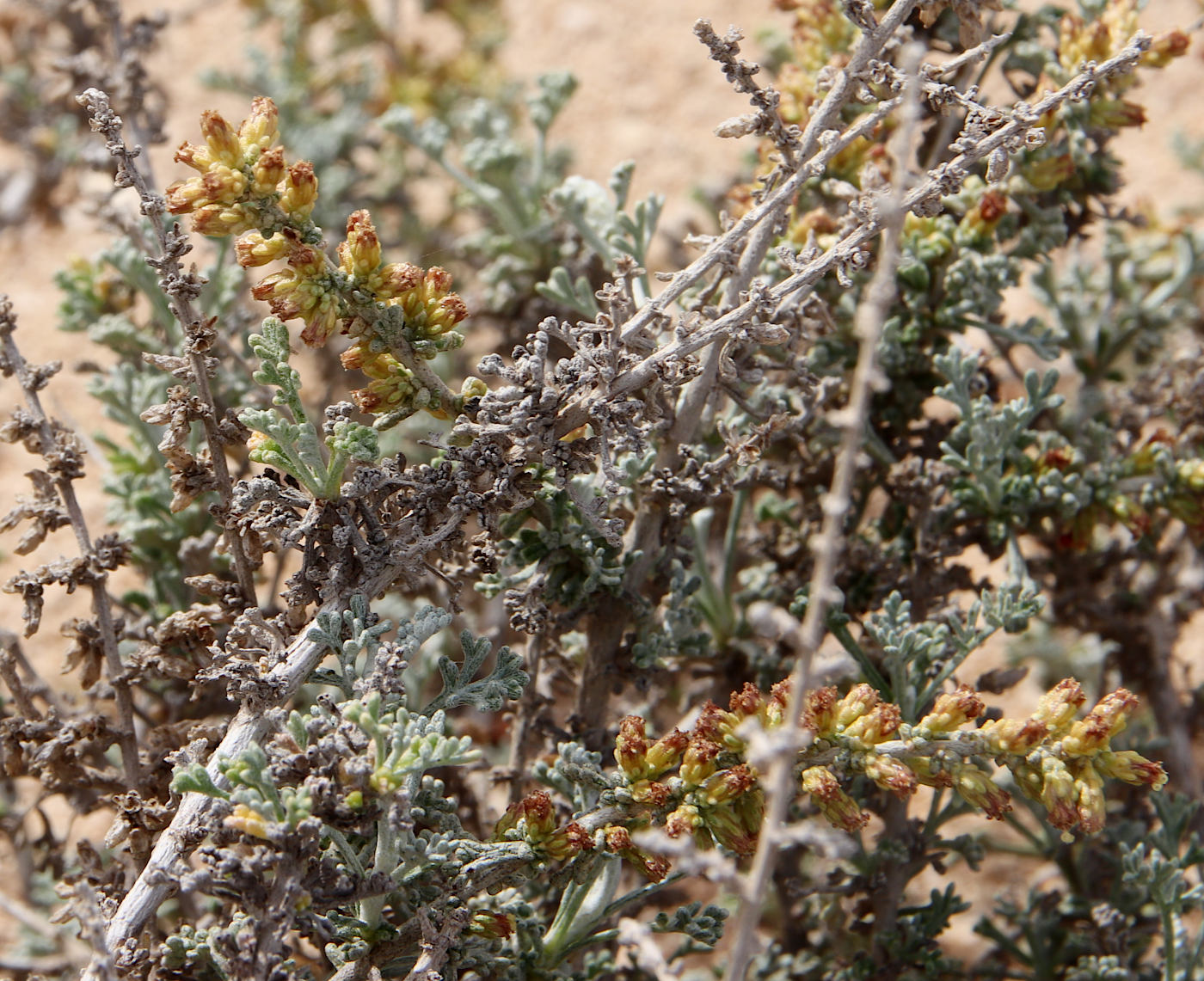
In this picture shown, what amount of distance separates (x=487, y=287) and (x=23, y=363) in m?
1.39

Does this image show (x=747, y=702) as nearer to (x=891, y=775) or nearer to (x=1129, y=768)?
(x=891, y=775)

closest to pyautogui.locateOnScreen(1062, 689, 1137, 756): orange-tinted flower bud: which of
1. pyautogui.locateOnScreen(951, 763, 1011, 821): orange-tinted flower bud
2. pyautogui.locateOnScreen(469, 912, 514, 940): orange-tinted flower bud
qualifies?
pyautogui.locateOnScreen(951, 763, 1011, 821): orange-tinted flower bud

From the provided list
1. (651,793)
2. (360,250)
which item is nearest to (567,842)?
(651,793)

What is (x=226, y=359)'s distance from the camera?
267 cm

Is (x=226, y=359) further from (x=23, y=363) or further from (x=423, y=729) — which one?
(x=423, y=729)

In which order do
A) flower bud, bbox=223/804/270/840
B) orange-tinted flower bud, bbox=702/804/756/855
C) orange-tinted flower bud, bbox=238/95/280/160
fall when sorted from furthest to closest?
orange-tinted flower bud, bbox=702/804/756/855 → orange-tinted flower bud, bbox=238/95/280/160 → flower bud, bbox=223/804/270/840

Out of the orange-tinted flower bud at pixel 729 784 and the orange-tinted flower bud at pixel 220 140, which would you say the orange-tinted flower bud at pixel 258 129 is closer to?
the orange-tinted flower bud at pixel 220 140

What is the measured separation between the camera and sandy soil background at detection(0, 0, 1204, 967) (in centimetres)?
441

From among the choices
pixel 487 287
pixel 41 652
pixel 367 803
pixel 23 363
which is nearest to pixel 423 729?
pixel 367 803

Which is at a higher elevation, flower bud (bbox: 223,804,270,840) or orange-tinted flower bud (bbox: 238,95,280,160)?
orange-tinted flower bud (bbox: 238,95,280,160)

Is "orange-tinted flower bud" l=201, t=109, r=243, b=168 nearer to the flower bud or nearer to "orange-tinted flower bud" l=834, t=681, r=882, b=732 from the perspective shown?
the flower bud

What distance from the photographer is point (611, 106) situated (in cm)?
525

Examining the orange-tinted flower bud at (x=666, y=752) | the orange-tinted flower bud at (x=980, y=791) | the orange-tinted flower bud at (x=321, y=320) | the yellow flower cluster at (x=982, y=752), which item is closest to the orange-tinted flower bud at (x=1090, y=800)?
the yellow flower cluster at (x=982, y=752)

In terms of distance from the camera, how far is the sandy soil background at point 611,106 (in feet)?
14.5
